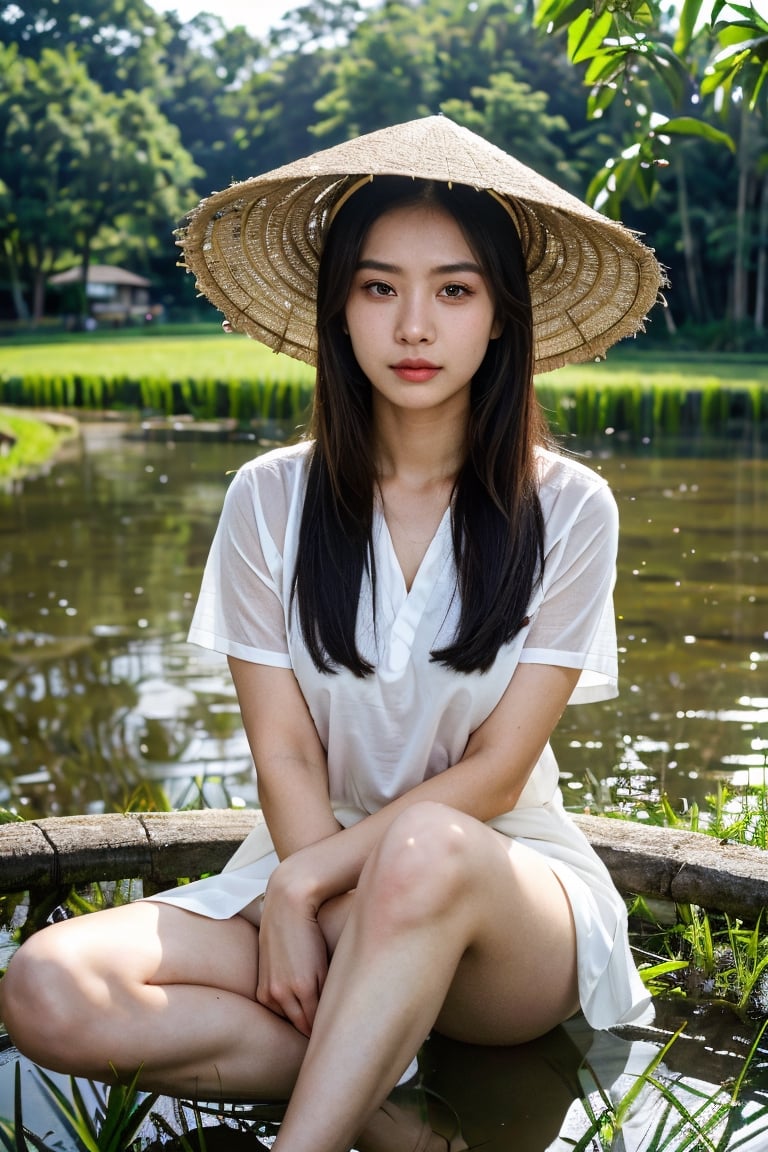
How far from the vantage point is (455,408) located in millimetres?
1965

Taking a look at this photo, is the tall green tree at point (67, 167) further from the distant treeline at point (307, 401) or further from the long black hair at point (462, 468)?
the long black hair at point (462, 468)

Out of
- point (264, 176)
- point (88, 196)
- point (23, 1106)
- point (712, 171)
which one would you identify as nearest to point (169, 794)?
point (23, 1106)

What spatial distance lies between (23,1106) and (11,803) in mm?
1874

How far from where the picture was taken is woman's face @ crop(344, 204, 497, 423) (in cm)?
179

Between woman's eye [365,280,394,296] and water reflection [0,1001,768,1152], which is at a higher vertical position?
woman's eye [365,280,394,296]

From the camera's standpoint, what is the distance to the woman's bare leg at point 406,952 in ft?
4.69

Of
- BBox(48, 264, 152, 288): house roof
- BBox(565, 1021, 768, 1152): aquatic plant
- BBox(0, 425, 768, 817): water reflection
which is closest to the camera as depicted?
BBox(565, 1021, 768, 1152): aquatic plant

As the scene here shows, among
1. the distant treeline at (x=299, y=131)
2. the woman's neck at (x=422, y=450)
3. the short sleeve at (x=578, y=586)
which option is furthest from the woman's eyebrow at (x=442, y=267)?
the distant treeline at (x=299, y=131)

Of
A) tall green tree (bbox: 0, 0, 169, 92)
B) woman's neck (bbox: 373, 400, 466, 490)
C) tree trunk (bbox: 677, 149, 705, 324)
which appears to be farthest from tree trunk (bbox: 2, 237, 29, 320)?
woman's neck (bbox: 373, 400, 466, 490)

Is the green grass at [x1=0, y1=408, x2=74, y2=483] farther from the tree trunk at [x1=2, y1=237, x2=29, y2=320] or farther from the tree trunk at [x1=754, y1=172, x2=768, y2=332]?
the tree trunk at [x1=2, y1=237, x2=29, y2=320]

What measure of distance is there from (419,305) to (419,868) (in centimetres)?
75

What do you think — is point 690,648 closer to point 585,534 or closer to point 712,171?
point 585,534

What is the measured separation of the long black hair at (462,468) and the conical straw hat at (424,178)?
8 centimetres

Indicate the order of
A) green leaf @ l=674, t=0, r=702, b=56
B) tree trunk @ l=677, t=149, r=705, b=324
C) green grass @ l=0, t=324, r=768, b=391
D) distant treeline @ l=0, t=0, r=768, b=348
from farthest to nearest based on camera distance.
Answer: distant treeline @ l=0, t=0, r=768, b=348, tree trunk @ l=677, t=149, r=705, b=324, green grass @ l=0, t=324, r=768, b=391, green leaf @ l=674, t=0, r=702, b=56
